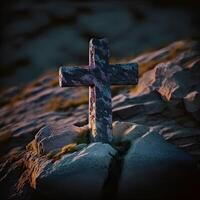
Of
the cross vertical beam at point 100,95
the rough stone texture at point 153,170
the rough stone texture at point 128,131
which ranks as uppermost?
the cross vertical beam at point 100,95

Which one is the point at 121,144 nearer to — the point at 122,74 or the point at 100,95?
the point at 100,95

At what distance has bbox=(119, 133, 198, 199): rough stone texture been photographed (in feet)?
23.1

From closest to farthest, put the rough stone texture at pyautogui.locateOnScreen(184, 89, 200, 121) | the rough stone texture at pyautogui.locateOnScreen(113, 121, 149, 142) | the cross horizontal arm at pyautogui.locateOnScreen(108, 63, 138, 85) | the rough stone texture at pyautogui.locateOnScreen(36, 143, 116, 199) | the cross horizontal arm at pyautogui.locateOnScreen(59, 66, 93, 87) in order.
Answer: the rough stone texture at pyautogui.locateOnScreen(36, 143, 116, 199), the cross horizontal arm at pyautogui.locateOnScreen(59, 66, 93, 87), the rough stone texture at pyautogui.locateOnScreen(113, 121, 149, 142), the cross horizontal arm at pyautogui.locateOnScreen(108, 63, 138, 85), the rough stone texture at pyautogui.locateOnScreen(184, 89, 200, 121)

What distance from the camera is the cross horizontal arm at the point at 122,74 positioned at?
834 cm

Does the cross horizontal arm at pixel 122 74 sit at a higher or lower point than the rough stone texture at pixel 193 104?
higher

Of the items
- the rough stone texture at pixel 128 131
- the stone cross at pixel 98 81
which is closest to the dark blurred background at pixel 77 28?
the rough stone texture at pixel 128 131

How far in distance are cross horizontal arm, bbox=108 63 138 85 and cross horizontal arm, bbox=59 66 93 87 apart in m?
0.51

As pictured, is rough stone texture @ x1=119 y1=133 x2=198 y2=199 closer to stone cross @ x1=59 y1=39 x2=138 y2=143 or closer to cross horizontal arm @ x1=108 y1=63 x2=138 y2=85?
stone cross @ x1=59 y1=39 x2=138 y2=143

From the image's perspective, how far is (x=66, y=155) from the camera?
7.52 metres

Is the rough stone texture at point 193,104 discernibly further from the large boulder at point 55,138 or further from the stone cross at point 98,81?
the large boulder at point 55,138

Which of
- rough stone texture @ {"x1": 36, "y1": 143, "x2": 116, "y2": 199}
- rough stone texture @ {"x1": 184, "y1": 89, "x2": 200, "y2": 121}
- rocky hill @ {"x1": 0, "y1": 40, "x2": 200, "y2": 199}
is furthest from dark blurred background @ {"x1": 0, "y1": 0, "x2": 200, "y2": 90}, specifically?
rough stone texture @ {"x1": 36, "y1": 143, "x2": 116, "y2": 199}

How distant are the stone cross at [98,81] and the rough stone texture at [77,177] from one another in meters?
0.81

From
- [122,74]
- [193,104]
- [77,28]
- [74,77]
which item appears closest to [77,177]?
[74,77]

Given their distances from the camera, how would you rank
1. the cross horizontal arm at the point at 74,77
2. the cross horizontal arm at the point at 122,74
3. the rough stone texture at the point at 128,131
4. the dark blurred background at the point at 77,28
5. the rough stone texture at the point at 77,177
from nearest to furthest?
the rough stone texture at the point at 77,177
the cross horizontal arm at the point at 74,77
the rough stone texture at the point at 128,131
the cross horizontal arm at the point at 122,74
the dark blurred background at the point at 77,28
